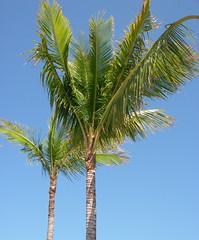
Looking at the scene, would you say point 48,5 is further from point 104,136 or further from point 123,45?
point 104,136

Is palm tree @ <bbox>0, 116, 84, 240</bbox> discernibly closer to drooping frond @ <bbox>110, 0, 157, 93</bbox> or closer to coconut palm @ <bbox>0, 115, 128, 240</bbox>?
coconut palm @ <bbox>0, 115, 128, 240</bbox>

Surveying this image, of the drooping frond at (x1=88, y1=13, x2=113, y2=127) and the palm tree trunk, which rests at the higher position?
the drooping frond at (x1=88, y1=13, x2=113, y2=127)

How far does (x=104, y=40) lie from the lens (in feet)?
33.9

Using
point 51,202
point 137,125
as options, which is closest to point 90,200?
point 137,125

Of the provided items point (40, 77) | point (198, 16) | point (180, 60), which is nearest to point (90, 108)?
point (40, 77)

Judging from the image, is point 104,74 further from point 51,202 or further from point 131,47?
point 51,202

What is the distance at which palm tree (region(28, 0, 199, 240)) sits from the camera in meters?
9.14

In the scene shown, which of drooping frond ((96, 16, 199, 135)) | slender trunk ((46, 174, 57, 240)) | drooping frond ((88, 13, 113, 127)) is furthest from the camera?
slender trunk ((46, 174, 57, 240))

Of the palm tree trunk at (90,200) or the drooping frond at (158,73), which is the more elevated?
the drooping frond at (158,73)

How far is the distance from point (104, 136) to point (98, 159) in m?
5.13

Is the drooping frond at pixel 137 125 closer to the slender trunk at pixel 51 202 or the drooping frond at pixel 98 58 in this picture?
the drooping frond at pixel 98 58

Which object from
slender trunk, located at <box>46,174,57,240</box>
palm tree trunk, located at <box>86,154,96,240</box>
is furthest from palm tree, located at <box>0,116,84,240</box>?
palm tree trunk, located at <box>86,154,96,240</box>

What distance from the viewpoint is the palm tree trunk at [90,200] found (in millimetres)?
8922

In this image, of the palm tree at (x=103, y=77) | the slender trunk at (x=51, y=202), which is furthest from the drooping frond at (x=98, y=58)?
the slender trunk at (x=51, y=202)
